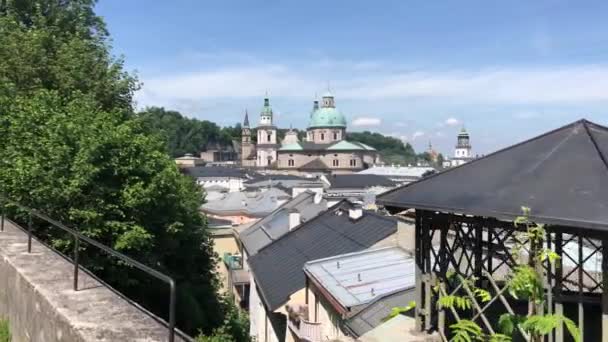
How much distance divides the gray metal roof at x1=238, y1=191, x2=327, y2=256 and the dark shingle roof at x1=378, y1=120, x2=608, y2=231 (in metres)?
24.0

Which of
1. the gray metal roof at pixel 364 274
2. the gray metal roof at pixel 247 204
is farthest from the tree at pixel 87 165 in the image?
the gray metal roof at pixel 247 204

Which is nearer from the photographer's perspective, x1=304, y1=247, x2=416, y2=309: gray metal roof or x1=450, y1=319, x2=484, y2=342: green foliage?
x1=450, y1=319, x2=484, y2=342: green foliage

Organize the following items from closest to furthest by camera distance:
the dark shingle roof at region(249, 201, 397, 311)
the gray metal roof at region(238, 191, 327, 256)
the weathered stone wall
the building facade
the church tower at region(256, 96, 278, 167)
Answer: the weathered stone wall < the dark shingle roof at region(249, 201, 397, 311) < the gray metal roof at region(238, 191, 327, 256) < the building facade < the church tower at region(256, 96, 278, 167)

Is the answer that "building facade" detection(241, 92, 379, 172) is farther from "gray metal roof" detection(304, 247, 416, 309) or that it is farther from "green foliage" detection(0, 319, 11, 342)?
"green foliage" detection(0, 319, 11, 342)

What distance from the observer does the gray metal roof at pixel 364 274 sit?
13438 millimetres

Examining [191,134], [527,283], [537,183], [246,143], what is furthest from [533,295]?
[191,134]

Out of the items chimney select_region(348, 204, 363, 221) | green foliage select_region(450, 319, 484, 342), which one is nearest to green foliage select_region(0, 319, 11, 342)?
green foliage select_region(450, 319, 484, 342)

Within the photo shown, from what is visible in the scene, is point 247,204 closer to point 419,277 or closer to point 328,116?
point 419,277

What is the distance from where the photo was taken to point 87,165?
455 inches

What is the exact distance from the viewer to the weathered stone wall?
3.88 meters

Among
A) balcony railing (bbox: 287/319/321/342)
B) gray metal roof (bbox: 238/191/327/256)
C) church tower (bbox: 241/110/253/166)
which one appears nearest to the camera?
balcony railing (bbox: 287/319/321/342)

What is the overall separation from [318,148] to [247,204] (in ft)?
268

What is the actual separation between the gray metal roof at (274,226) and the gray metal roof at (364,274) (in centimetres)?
1345

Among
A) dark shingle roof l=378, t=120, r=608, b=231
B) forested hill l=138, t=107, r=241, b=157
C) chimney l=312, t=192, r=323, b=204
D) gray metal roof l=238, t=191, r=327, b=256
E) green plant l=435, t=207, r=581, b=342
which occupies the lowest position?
gray metal roof l=238, t=191, r=327, b=256
